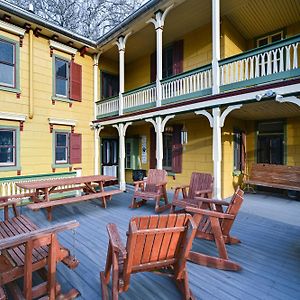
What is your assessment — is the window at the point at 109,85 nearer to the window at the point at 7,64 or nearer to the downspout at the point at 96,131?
the downspout at the point at 96,131

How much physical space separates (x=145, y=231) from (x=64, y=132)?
768 centimetres

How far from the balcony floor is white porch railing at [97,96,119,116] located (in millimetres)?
4769

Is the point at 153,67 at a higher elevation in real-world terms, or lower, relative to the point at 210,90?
higher

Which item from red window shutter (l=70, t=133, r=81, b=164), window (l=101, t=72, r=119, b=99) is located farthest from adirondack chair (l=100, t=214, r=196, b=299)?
window (l=101, t=72, r=119, b=99)

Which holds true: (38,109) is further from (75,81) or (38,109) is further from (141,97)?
(141,97)

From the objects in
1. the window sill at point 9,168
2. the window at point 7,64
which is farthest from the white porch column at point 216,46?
the window sill at point 9,168

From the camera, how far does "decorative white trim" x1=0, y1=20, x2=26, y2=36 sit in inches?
275

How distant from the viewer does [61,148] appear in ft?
28.7

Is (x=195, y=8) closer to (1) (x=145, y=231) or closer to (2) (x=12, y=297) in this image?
(1) (x=145, y=231)

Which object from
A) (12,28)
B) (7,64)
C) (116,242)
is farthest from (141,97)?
(116,242)

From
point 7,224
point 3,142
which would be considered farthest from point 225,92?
point 3,142

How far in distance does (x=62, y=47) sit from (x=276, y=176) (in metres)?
9.19

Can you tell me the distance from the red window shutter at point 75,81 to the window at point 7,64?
2058 mm

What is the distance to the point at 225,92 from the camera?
5.71 m
